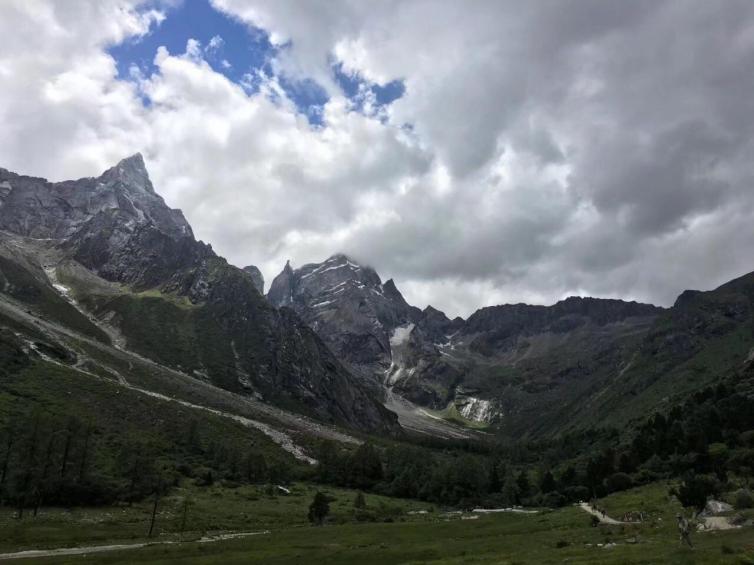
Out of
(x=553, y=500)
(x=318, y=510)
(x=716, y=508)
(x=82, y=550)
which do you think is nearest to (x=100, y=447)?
(x=318, y=510)

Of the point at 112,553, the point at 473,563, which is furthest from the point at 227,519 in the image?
the point at 473,563

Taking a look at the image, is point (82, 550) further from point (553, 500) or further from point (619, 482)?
point (619, 482)

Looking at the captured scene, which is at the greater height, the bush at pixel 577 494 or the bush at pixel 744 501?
the bush at pixel 744 501

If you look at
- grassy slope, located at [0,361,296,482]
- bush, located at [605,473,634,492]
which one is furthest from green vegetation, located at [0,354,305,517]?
bush, located at [605,473,634,492]

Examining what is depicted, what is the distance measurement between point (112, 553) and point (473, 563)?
38003 mm

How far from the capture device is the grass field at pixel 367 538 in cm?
4077

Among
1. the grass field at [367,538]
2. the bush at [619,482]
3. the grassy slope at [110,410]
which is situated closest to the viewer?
the grass field at [367,538]

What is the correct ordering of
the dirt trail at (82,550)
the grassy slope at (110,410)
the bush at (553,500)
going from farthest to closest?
the grassy slope at (110,410), the bush at (553,500), the dirt trail at (82,550)

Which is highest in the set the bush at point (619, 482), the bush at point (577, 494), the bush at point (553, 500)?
the bush at point (619, 482)

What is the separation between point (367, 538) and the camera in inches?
2731

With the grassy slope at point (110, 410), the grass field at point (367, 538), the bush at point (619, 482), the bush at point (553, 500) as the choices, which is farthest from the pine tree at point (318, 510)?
the bush at point (619, 482)

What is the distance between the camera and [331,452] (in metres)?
172

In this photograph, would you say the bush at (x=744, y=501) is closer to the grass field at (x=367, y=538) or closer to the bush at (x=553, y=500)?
the grass field at (x=367, y=538)

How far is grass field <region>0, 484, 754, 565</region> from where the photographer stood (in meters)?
40.8
